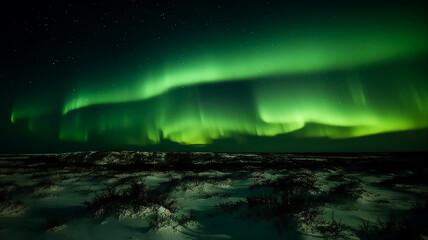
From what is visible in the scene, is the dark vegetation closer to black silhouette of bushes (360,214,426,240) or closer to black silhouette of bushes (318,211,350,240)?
black silhouette of bushes (318,211,350,240)

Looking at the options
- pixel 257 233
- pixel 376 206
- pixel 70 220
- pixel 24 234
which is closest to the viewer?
pixel 24 234

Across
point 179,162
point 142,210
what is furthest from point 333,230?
point 179,162

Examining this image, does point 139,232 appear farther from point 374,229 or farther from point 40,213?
point 374,229

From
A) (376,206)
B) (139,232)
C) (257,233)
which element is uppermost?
(139,232)

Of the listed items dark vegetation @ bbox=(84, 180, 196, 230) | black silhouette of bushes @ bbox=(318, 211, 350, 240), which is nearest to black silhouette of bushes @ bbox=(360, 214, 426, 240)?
black silhouette of bushes @ bbox=(318, 211, 350, 240)

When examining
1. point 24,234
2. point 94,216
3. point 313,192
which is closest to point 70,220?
point 94,216

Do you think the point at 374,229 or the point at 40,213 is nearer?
the point at 374,229

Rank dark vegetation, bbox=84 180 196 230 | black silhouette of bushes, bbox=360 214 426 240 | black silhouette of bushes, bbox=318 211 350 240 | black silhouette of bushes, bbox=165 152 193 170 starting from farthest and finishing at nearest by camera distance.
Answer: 1. black silhouette of bushes, bbox=165 152 193 170
2. dark vegetation, bbox=84 180 196 230
3. black silhouette of bushes, bbox=318 211 350 240
4. black silhouette of bushes, bbox=360 214 426 240

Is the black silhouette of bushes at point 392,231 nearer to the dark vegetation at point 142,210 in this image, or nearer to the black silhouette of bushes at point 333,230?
the black silhouette of bushes at point 333,230

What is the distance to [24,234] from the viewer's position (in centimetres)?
568

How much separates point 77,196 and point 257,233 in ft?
25.7

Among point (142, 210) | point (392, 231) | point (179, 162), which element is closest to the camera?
point (392, 231)

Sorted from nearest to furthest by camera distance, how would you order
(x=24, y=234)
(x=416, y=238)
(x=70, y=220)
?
(x=416, y=238) → (x=24, y=234) → (x=70, y=220)

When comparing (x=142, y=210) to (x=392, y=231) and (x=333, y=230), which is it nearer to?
(x=333, y=230)
